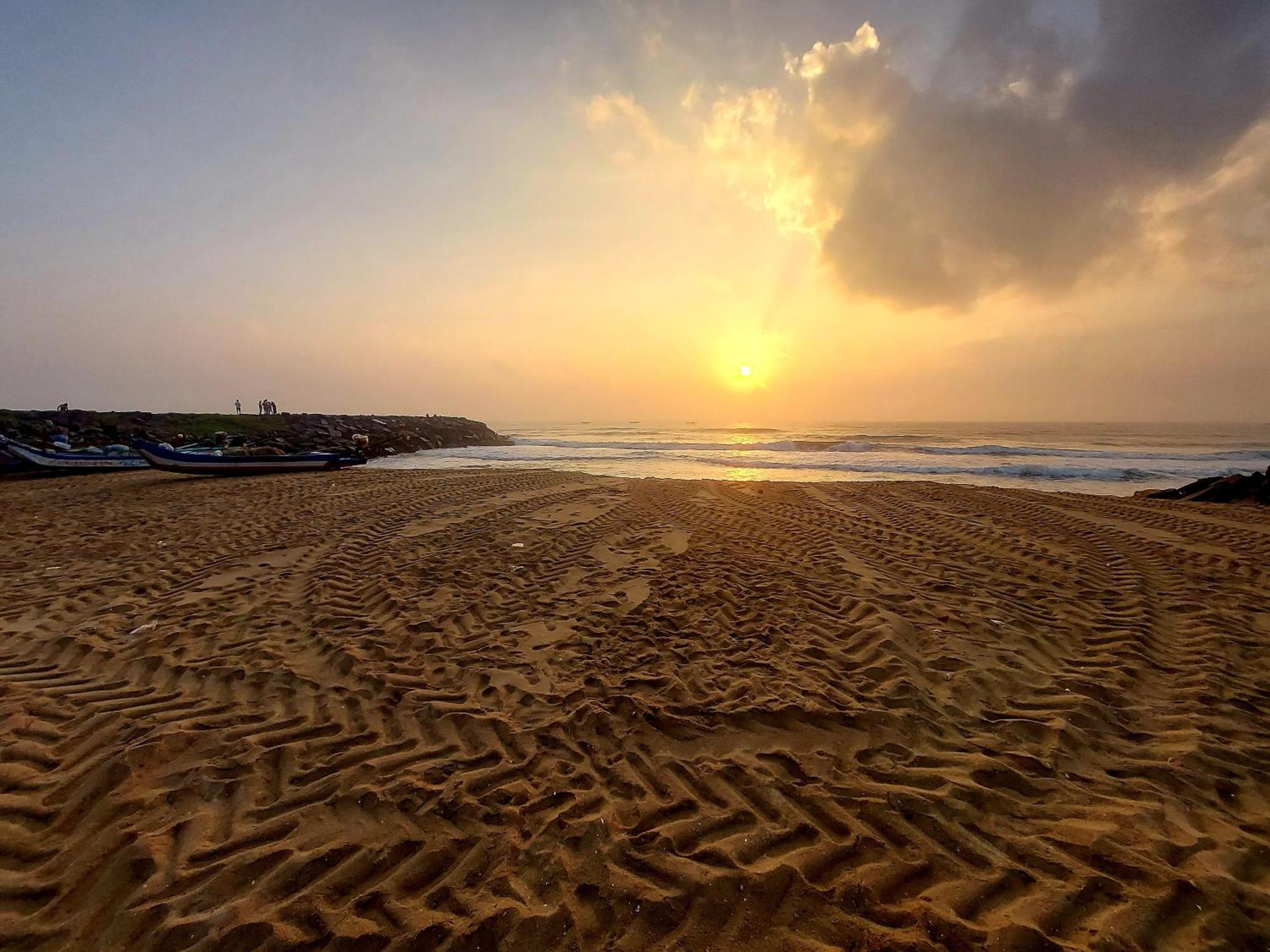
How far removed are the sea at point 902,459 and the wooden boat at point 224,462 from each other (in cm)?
377

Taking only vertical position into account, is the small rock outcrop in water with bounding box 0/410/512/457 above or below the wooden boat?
above

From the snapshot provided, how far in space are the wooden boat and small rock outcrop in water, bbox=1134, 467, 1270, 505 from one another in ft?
101

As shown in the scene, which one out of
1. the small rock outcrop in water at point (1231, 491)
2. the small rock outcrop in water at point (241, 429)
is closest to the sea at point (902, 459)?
the small rock outcrop in water at point (1231, 491)

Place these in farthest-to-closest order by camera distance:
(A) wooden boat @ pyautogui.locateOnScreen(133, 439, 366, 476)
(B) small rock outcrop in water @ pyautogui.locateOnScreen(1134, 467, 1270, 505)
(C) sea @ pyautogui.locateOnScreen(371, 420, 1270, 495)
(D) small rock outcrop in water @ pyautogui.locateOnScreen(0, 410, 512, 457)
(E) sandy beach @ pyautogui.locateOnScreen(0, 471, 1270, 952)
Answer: (D) small rock outcrop in water @ pyautogui.locateOnScreen(0, 410, 512, 457) → (C) sea @ pyautogui.locateOnScreen(371, 420, 1270, 495) → (A) wooden boat @ pyautogui.locateOnScreen(133, 439, 366, 476) → (B) small rock outcrop in water @ pyautogui.locateOnScreen(1134, 467, 1270, 505) → (E) sandy beach @ pyautogui.locateOnScreen(0, 471, 1270, 952)

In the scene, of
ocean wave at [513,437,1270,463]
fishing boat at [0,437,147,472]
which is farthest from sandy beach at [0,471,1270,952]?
ocean wave at [513,437,1270,463]

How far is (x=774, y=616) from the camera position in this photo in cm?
612

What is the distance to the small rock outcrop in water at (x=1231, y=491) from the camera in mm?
15750

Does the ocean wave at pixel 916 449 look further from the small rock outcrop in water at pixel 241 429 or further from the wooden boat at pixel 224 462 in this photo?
the wooden boat at pixel 224 462

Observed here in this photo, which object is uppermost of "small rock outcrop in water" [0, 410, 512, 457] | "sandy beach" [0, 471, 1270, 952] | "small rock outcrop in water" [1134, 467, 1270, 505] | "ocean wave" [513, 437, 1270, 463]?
"small rock outcrop in water" [0, 410, 512, 457]

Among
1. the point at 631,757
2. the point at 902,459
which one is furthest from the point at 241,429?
the point at 902,459

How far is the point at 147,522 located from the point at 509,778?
12421 millimetres

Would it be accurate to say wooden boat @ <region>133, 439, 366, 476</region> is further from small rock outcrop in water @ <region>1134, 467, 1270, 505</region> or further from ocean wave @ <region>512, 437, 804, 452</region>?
small rock outcrop in water @ <region>1134, 467, 1270, 505</region>

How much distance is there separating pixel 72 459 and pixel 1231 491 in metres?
41.0

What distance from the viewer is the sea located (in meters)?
23.7
